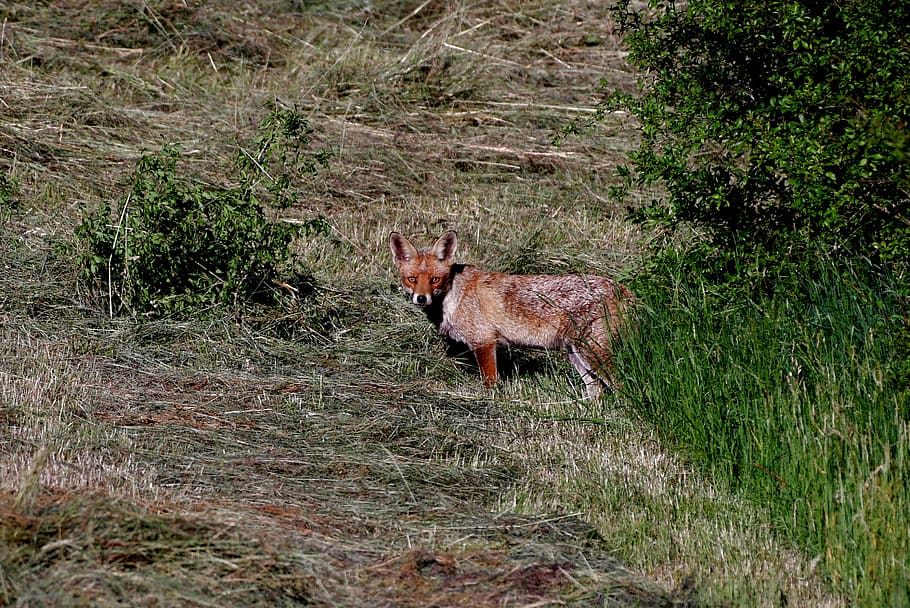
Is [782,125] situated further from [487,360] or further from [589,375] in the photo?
[487,360]

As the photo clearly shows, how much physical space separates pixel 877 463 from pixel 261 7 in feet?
43.5

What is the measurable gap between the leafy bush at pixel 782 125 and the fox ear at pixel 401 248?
2.01 metres

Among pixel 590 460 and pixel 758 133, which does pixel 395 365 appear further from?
pixel 758 133

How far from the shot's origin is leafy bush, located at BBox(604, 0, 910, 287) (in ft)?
22.1

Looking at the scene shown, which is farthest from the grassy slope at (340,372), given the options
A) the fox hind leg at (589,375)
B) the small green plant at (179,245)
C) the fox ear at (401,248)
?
the fox ear at (401,248)

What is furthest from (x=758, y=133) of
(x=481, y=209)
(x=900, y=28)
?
(x=481, y=209)

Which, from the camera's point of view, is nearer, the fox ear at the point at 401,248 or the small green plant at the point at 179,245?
the small green plant at the point at 179,245

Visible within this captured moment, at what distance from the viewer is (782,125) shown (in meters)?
7.09

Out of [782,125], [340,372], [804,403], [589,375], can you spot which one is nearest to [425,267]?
[340,372]

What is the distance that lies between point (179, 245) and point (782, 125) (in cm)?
486

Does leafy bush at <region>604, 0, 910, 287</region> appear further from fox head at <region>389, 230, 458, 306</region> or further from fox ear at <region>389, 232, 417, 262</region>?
fox ear at <region>389, 232, 417, 262</region>

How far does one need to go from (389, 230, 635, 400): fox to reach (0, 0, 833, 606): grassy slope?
0.94 feet

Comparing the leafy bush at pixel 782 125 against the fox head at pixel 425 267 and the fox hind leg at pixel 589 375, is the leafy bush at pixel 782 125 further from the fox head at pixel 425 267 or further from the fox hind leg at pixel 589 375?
the fox head at pixel 425 267

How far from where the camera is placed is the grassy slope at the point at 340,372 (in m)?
4.82
